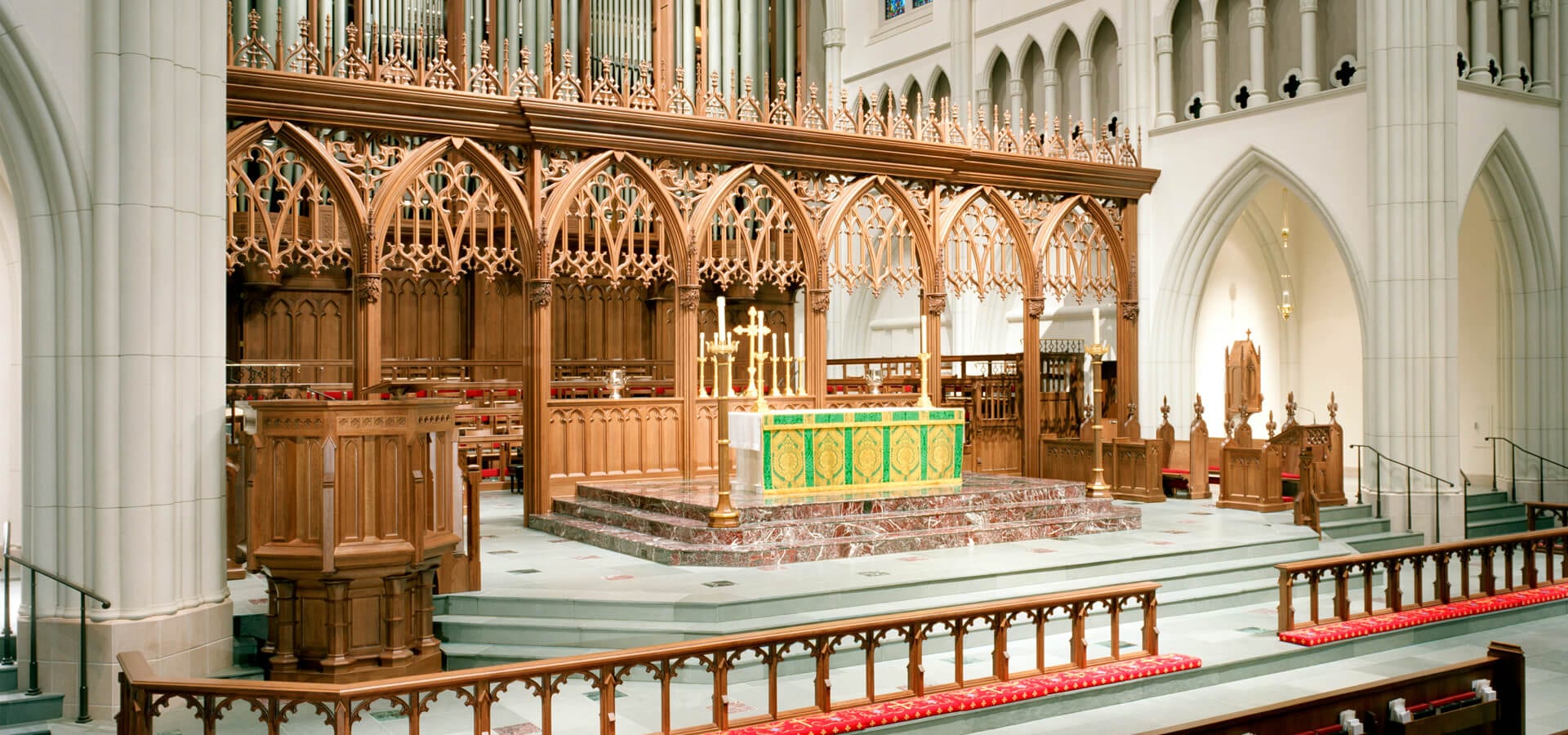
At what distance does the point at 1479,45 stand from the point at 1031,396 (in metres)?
6.42

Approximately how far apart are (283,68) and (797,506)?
5.54 m

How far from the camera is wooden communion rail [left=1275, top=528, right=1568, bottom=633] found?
8312 millimetres

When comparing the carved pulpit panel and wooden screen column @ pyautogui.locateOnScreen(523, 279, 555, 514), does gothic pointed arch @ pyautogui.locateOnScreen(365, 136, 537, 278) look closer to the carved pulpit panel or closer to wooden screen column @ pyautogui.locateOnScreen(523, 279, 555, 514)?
wooden screen column @ pyautogui.locateOnScreen(523, 279, 555, 514)

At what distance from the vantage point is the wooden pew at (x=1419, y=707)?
13.6ft

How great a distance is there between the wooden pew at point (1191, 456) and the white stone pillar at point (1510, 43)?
206 inches

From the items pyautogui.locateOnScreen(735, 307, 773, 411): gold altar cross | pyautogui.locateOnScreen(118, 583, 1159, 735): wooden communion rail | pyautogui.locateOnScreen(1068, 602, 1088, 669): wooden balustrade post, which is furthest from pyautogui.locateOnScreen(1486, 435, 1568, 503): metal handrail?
pyautogui.locateOnScreen(1068, 602, 1088, 669): wooden balustrade post

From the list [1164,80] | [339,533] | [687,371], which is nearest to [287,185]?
[687,371]

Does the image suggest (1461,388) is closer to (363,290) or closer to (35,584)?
(363,290)

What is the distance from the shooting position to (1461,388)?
16.9 meters

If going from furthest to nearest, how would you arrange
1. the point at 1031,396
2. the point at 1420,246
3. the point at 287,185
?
the point at 1031,396 < the point at 1420,246 < the point at 287,185

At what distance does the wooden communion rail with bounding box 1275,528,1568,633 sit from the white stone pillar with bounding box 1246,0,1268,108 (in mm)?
6072

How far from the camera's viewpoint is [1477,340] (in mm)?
16781

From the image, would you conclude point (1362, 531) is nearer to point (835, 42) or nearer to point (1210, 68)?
point (1210, 68)

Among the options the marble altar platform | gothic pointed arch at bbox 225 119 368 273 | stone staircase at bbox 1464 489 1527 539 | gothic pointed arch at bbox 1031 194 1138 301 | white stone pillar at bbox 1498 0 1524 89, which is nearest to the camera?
the marble altar platform
